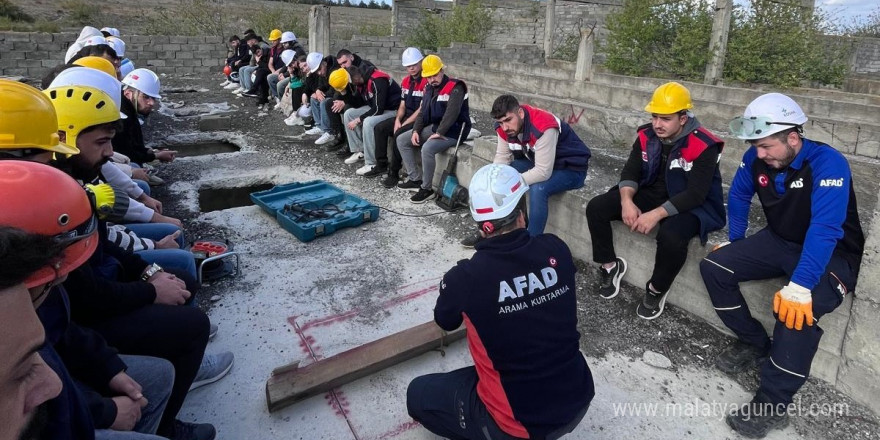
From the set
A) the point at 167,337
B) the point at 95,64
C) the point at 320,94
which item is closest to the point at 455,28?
the point at 320,94

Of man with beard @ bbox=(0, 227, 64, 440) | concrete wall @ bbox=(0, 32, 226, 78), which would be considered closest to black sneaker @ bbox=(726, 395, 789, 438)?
man with beard @ bbox=(0, 227, 64, 440)

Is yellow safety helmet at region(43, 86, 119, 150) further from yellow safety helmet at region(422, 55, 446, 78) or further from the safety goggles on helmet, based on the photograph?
yellow safety helmet at region(422, 55, 446, 78)

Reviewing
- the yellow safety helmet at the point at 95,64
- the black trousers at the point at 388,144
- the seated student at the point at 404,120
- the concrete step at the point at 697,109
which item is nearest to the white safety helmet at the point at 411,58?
the seated student at the point at 404,120

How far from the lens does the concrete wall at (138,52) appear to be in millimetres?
12000

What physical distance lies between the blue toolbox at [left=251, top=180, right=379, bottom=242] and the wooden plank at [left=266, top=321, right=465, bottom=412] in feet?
5.99

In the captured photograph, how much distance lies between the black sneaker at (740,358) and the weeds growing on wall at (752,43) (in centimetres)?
881

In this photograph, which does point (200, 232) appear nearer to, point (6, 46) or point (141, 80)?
point (141, 80)

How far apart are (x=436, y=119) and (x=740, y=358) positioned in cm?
379

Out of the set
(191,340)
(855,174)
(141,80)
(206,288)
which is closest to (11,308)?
(191,340)

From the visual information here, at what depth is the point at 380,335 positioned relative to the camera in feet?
10.5

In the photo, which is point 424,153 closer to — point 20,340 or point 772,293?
point 772,293

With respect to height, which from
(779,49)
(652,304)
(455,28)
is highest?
(455,28)

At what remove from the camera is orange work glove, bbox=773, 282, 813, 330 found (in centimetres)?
240

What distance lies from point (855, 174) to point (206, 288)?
545cm
